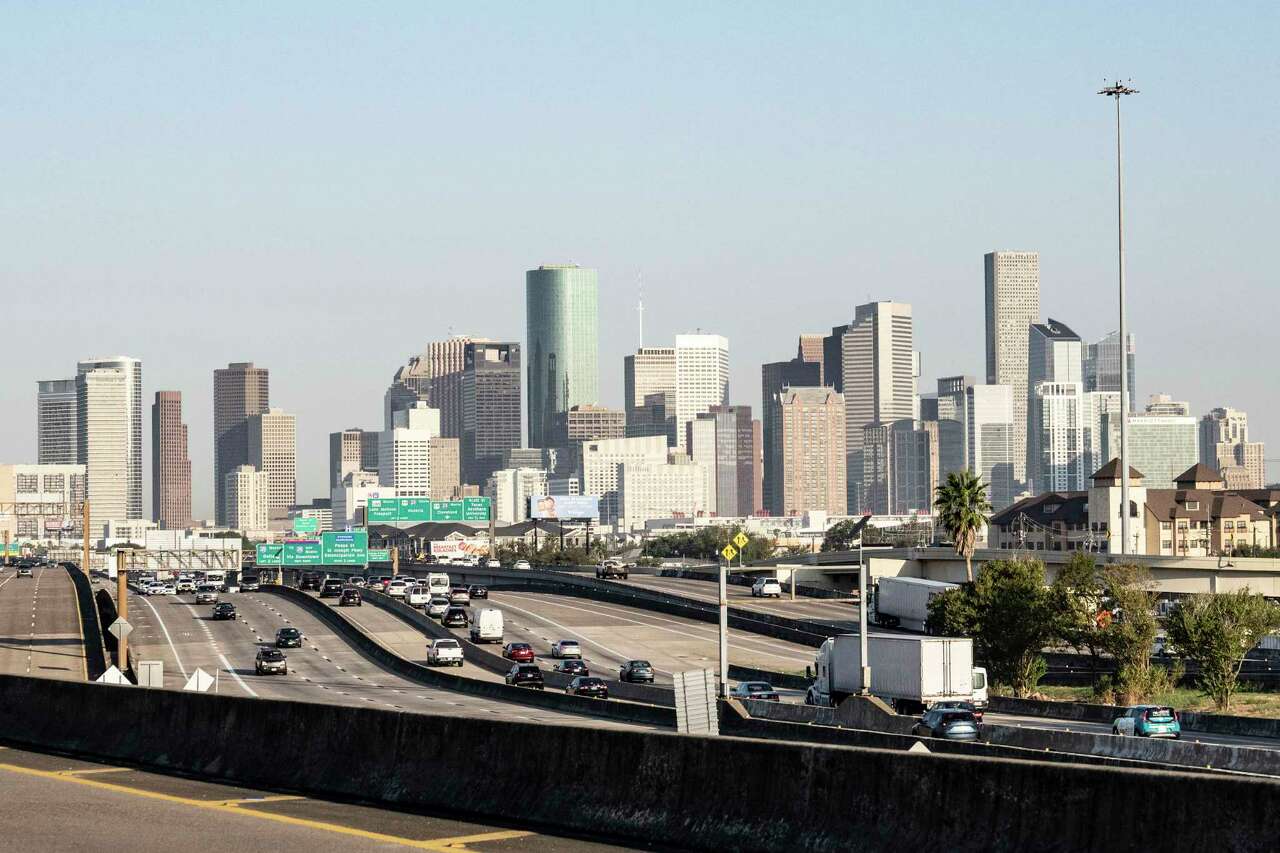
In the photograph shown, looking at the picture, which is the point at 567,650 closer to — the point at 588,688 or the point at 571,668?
the point at 571,668

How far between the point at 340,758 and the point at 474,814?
3.07 meters

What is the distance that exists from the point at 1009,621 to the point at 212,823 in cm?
6882

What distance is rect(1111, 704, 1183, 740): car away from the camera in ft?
164

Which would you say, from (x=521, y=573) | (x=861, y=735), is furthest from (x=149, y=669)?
(x=521, y=573)

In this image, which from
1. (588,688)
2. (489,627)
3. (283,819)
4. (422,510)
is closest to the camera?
(283,819)

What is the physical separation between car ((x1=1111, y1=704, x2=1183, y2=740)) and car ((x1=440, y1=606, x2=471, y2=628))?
61.2m

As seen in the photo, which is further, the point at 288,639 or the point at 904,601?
the point at 904,601

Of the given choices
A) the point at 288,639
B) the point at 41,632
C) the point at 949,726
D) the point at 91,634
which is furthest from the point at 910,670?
the point at 41,632

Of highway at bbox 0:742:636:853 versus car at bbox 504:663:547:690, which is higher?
highway at bbox 0:742:636:853

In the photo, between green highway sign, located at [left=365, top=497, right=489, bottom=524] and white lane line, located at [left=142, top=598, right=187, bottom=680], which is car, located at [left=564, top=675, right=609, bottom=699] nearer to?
white lane line, located at [left=142, top=598, right=187, bottom=680]

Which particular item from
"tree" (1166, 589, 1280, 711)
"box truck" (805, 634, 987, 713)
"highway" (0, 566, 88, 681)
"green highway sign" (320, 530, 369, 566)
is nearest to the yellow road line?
"highway" (0, 566, 88, 681)

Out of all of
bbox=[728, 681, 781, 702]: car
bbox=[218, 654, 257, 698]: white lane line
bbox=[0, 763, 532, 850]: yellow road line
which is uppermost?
bbox=[0, 763, 532, 850]: yellow road line

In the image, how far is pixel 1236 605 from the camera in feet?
251

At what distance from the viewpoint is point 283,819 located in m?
18.2
